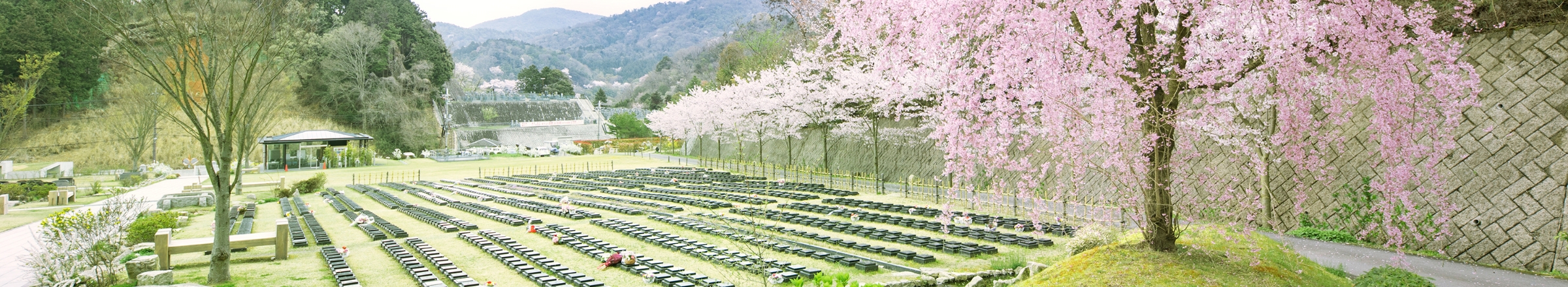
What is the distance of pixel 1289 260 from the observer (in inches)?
267

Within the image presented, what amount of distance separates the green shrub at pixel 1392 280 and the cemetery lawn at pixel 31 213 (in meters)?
22.7

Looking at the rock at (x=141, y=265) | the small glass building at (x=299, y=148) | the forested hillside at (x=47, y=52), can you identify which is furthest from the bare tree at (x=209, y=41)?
the forested hillside at (x=47, y=52)

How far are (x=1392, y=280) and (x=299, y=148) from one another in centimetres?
4368

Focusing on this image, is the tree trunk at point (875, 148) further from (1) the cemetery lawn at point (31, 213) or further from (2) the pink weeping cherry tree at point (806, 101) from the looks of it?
(1) the cemetery lawn at point (31, 213)

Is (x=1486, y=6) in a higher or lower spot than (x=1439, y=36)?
higher

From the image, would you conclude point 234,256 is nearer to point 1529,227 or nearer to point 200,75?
point 200,75

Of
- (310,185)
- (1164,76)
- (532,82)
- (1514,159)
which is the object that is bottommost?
(310,185)

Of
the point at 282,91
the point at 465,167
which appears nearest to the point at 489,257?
the point at 465,167

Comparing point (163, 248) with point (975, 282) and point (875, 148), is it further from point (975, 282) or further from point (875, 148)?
point (875, 148)

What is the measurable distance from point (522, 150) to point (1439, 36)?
5482 cm

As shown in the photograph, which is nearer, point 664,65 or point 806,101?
point 806,101

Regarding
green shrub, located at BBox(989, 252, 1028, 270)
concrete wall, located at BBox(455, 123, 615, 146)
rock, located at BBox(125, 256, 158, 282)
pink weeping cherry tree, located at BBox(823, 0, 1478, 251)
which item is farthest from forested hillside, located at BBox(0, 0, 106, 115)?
pink weeping cherry tree, located at BBox(823, 0, 1478, 251)

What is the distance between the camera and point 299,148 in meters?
37.6

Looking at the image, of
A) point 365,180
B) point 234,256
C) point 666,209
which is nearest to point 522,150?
point 365,180
